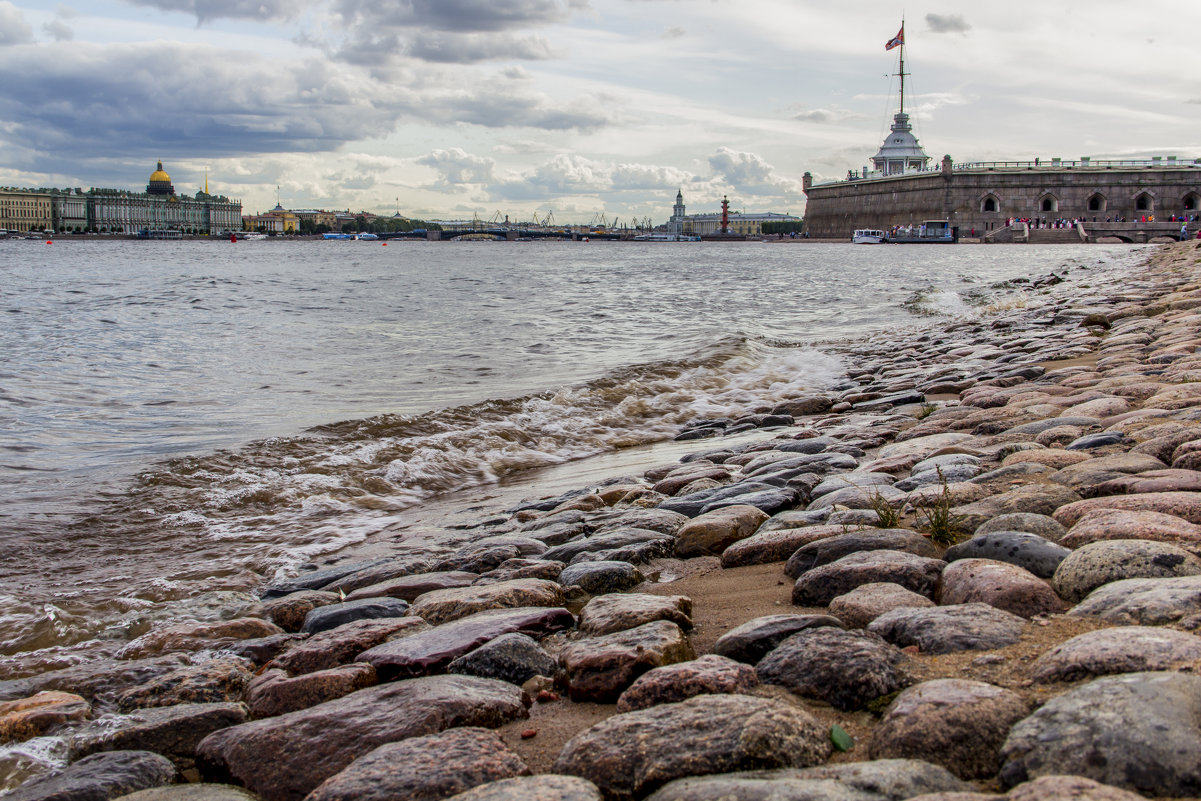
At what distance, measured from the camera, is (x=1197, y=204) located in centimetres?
7138

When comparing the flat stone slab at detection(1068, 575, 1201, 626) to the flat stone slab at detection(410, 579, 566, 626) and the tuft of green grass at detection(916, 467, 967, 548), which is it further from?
the flat stone slab at detection(410, 579, 566, 626)

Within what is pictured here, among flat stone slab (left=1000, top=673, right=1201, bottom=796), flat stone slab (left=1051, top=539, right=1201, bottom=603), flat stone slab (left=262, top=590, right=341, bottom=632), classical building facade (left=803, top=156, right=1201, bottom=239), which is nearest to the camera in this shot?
flat stone slab (left=1000, top=673, right=1201, bottom=796)

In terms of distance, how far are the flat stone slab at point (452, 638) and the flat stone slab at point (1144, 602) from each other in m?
1.55

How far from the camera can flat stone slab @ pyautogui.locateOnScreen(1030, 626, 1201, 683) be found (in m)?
1.69

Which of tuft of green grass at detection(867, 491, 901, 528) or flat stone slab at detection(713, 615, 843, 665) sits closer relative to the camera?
flat stone slab at detection(713, 615, 843, 665)

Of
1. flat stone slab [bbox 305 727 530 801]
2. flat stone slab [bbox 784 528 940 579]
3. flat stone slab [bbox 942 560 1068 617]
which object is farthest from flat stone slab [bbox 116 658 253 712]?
A: flat stone slab [bbox 942 560 1068 617]

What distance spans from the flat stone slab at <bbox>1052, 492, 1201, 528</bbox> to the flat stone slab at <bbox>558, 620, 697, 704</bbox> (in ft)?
4.77

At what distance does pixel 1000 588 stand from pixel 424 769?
1606 mm

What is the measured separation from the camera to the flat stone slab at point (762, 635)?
7.45ft

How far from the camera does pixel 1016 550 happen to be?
2619mm

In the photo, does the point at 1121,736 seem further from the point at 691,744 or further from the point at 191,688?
the point at 191,688

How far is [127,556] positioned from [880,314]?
692 inches

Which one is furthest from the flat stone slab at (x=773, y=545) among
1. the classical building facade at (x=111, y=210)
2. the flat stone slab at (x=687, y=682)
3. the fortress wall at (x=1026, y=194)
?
the classical building facade at (x=111, y=210)

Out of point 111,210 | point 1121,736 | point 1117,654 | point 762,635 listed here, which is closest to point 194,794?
point 762,635
